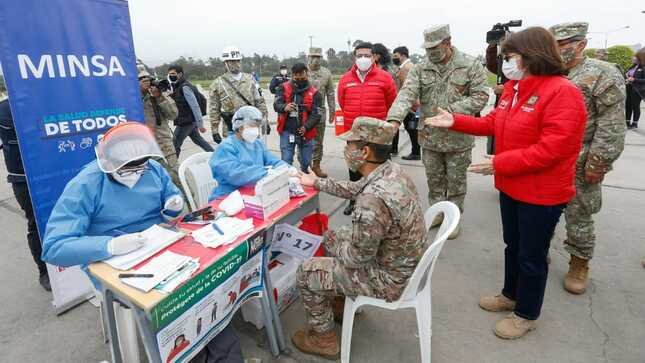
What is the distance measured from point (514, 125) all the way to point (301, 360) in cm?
181

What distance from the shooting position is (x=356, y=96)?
13.3ft

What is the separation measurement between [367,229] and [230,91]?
3.65m

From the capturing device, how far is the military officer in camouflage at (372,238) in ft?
5.42

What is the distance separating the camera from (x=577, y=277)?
273cm

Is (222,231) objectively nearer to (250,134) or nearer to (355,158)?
(355,158)

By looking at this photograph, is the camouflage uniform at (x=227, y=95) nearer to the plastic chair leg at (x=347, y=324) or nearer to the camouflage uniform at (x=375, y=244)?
the camouflage uniform at (x=375, y=244)

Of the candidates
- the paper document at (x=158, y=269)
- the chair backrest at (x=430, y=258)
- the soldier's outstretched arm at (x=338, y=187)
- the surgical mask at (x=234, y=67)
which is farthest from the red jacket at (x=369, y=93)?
the paper document at (x=158, y=269)

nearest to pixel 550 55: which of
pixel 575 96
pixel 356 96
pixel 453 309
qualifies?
pixel 575 96

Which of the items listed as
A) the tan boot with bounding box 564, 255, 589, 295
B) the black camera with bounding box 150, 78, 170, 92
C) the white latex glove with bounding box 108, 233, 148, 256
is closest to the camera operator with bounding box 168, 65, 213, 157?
the black camera with bounding box 150, 78, 170, 92

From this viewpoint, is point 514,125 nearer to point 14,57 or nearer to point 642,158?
point 14,57

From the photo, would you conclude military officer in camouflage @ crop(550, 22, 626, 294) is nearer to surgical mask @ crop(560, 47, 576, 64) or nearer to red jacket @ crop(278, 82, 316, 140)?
surgical mask @ crop(560, 47, 576, 64)

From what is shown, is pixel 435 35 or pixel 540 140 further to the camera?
pixel 435 35

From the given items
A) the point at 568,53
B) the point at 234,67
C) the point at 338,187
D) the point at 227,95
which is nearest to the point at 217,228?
the point at 338,187

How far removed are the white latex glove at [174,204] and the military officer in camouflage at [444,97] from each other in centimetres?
180
